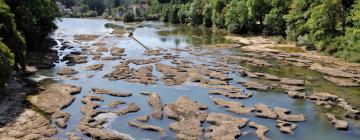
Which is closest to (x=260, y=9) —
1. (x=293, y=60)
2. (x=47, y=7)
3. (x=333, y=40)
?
(x=333, y=40)

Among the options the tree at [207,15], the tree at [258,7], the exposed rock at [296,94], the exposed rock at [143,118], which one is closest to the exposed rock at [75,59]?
the exposed rock at [143,118]

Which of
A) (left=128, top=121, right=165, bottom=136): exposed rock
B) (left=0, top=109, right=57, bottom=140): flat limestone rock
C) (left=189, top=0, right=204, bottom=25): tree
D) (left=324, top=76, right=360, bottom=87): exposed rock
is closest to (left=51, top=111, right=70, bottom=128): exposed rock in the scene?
(left=0, top=109, right=57, bottom=140): flat limestone rock

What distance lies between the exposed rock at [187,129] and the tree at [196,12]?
97425 mm

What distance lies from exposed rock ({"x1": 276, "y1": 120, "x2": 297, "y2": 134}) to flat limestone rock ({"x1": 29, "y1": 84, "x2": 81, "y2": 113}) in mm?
16007

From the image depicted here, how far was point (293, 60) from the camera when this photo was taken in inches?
2211

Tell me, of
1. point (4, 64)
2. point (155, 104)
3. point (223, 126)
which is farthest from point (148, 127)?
point (4, 64)

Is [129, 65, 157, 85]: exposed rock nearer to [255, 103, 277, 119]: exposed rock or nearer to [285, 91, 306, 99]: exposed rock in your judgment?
[255, 103, 277, 119]: exposed rock

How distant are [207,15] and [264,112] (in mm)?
86294

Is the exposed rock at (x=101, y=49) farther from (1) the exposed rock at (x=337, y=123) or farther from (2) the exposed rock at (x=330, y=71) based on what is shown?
(1) the exposed rock at (x=337, y=123)

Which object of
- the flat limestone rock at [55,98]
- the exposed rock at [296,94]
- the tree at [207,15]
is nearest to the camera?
the flat limestone rock at [55,98]

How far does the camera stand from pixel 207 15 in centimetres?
11725

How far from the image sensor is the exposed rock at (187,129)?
27297 mm

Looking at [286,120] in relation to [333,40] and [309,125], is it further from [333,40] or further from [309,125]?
[333,40]

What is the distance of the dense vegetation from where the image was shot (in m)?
34.8
